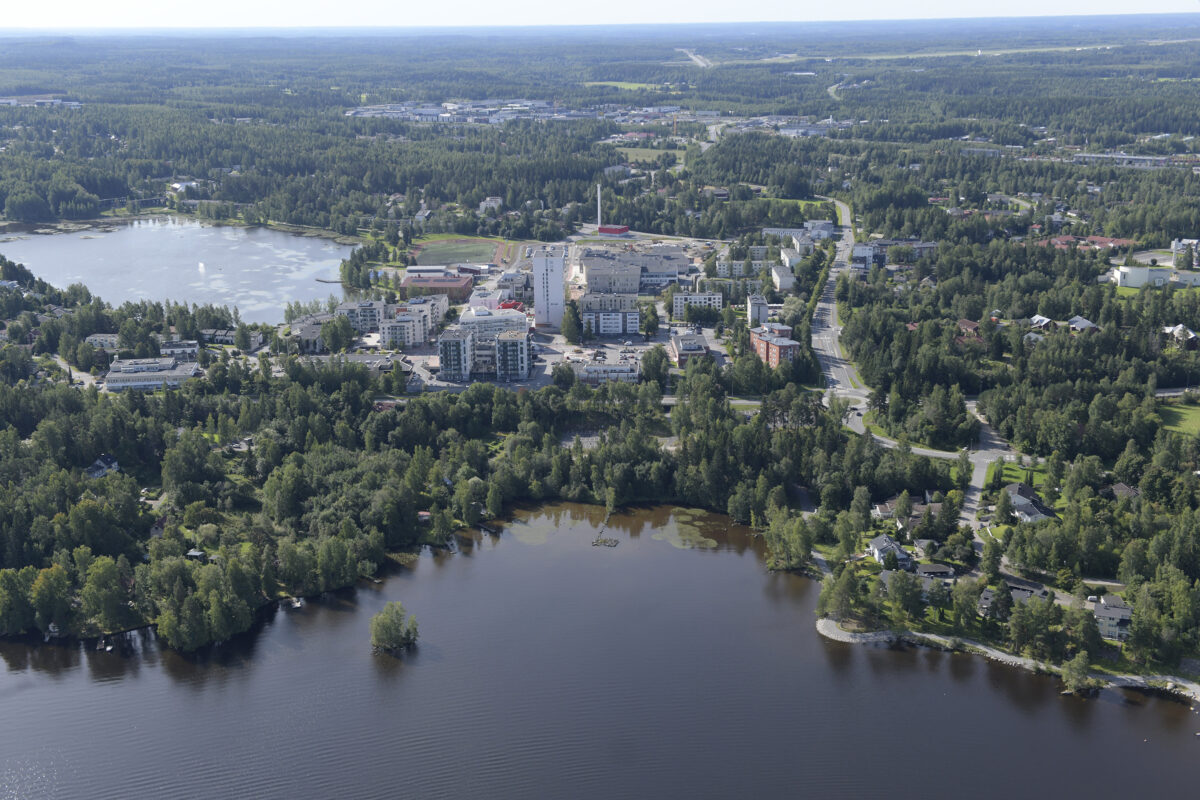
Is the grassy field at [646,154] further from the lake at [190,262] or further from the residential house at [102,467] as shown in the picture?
the residential house at [102,467]

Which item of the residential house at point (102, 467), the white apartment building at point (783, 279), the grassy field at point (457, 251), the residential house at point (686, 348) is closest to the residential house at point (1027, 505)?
the residential house at point (686, 348)

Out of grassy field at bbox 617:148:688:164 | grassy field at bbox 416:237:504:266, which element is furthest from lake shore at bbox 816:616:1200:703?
grassy field at bbox 617:148:688:164

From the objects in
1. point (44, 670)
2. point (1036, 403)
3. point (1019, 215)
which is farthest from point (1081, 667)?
point (1019, 215)

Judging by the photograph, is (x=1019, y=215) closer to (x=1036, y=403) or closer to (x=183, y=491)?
(x=1036, y=403)

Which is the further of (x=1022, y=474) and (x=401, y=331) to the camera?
(x=401, y=331)

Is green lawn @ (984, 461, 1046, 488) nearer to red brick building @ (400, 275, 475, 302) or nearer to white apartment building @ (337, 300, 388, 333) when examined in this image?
white apartment building @ (337, 300, 388, 333)

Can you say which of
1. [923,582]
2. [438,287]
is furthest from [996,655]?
[438,287]

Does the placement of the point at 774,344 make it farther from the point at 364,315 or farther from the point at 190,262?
the point at 190,262
